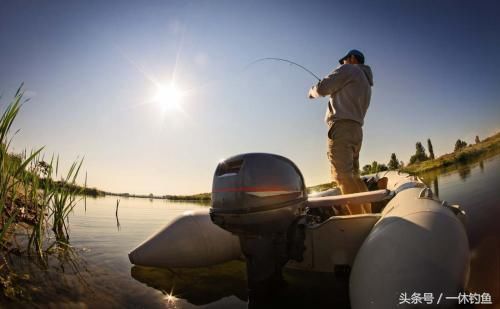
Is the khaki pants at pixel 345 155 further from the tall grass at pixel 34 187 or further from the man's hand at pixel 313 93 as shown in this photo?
the tall grass at pixel 34 187

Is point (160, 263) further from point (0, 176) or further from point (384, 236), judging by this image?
point (384, 236)

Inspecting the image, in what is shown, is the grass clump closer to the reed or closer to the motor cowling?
the reed

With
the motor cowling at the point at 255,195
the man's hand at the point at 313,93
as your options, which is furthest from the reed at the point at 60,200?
the man's hand at the point at 313,93

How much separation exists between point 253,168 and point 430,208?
1.49 metres

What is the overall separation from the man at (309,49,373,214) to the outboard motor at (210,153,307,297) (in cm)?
164

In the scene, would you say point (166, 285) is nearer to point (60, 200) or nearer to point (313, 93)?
point (60, 200)

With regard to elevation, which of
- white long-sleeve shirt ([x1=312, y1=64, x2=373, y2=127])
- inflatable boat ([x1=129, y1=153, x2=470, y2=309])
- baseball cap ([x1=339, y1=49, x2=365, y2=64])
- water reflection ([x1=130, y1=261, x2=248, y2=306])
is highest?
baseball cap ([x1=339, y1=49, x2=365, y2=64])

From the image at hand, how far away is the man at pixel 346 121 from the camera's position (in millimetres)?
4234

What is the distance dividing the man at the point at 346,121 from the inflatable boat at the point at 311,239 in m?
0.76

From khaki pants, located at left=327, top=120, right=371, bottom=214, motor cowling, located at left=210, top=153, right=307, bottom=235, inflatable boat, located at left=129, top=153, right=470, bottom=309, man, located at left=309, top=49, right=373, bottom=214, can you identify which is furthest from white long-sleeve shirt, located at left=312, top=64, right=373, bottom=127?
motor cowling, located at left=210, top=153, right=307, bottom=235

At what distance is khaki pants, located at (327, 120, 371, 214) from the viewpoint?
13.8 feet

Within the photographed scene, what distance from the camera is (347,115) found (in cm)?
428

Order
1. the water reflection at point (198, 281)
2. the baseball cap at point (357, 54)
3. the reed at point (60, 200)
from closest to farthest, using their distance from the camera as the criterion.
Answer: the water reflection at point (198, 281) → the reed at point (60, 200) → the baseball cap at point (357, 54)

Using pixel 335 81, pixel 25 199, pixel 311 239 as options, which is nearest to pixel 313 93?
pixel 335 81
